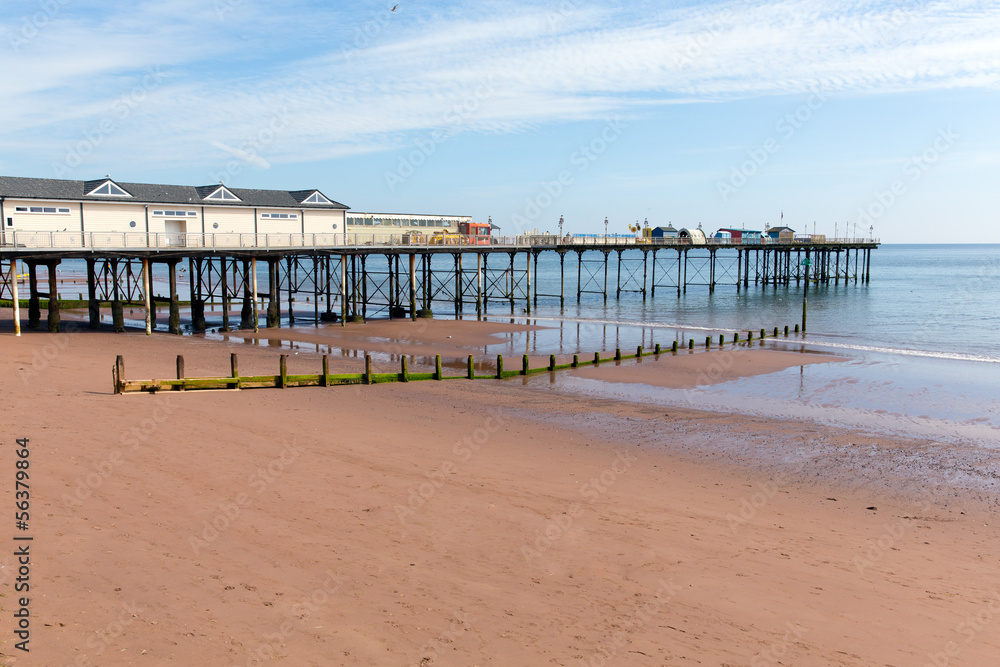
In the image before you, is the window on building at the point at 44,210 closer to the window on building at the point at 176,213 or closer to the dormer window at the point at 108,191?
the dormer window at the point at 108,191

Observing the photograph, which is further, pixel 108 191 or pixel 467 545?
pixel 108 191

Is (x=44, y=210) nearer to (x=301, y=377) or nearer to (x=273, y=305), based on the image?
(x=273, y=305)

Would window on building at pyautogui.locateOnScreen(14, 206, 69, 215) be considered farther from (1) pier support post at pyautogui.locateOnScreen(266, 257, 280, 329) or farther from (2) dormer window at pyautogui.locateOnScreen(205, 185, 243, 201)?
(1) pier support post at pyautogui.locateOnScreen(266, 257, 280, 329)

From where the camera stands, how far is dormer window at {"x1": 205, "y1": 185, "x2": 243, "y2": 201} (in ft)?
125

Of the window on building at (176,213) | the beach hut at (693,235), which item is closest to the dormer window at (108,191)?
the window on building at (176,213)

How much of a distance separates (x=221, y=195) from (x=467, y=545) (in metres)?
33.0

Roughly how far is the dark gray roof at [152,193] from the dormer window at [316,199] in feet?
0.77

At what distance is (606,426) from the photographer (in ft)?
63.7

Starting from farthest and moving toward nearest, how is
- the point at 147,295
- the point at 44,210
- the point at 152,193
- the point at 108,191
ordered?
the point at 152,193 → the point at 147,295 → the point at 108,191 → the point at 44,210

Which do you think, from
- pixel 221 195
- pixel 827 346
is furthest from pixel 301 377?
pixel 827 346

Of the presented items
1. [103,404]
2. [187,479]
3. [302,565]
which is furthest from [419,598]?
[103,404]

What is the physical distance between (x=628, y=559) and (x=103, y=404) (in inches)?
541

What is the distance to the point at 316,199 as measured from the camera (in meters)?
43.2

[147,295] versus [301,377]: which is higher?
[147,295]
